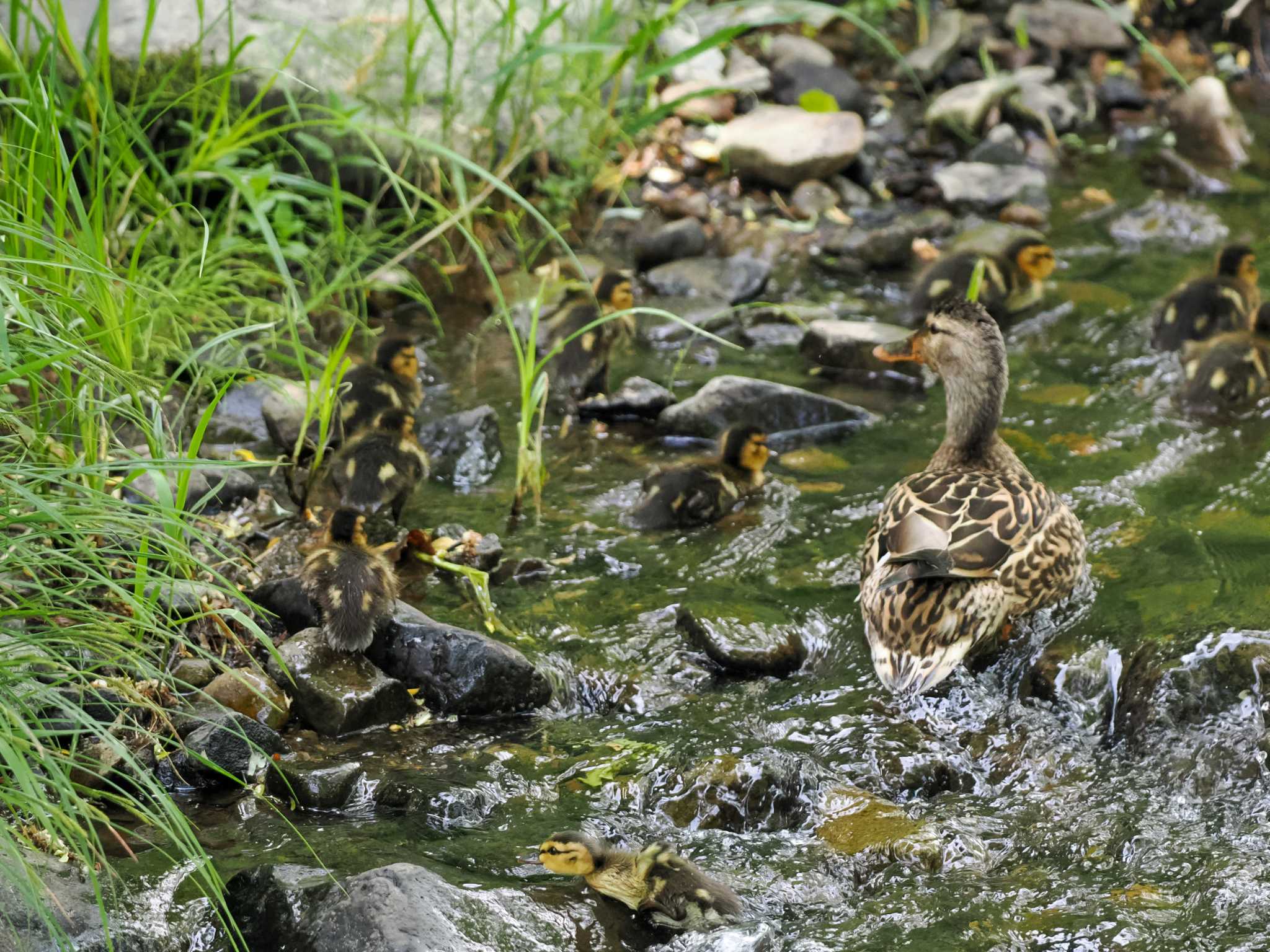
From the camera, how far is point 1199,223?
5.97 meters

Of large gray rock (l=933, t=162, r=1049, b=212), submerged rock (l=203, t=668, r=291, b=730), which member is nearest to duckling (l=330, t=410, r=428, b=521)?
submerged rock (l=203, t=668, r=291, b=730)

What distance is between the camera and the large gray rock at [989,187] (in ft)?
21.0

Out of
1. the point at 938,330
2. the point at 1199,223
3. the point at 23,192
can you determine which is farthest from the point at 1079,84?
the point at 23,192

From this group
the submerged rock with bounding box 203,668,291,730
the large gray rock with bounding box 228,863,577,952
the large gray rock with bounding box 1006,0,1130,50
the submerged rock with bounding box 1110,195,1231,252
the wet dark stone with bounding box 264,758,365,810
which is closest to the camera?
the large gray rock with bounding box 228,863,577,952

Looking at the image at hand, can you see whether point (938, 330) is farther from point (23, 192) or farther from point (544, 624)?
point (23, 192)

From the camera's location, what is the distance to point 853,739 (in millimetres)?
3041

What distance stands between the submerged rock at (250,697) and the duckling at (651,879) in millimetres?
737

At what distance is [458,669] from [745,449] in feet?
4.23

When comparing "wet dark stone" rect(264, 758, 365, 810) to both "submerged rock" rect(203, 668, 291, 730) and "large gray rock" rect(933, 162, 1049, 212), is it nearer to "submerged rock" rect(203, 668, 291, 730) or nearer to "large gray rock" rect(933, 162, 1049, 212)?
"submerged rock" rect(203, 668, 291, 730)

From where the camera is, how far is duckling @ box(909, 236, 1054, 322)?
5168 millimetres

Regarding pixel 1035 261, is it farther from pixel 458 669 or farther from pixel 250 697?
pixel 250 697

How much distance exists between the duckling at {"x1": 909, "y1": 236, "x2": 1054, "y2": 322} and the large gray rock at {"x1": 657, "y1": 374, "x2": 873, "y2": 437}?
800 millimetres

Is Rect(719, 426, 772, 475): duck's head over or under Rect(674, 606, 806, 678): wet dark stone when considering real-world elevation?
over

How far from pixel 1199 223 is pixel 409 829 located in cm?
466
